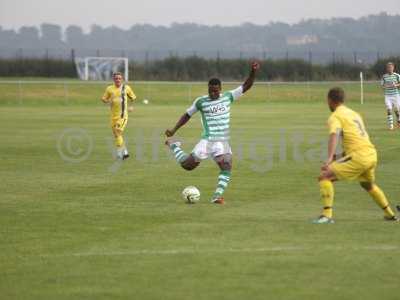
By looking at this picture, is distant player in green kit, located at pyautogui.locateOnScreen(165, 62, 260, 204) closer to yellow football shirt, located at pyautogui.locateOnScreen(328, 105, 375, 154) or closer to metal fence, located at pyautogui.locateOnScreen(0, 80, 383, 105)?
yellow football shirt, located at pyautogui.locateOnScreen(328, 105, 375, 154)

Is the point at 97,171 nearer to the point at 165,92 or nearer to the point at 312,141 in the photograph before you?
the point at 312,141

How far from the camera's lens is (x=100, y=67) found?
3346 inches

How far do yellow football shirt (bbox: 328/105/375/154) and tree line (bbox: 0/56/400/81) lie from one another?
63.5 meters

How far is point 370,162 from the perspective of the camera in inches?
494

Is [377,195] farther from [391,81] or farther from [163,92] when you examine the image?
[163,92]

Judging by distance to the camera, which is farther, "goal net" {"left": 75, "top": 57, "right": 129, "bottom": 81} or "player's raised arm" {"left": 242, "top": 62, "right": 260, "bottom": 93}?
"goal net" {"left": 75, "top": 57, "right": 129, "bottom": 81}

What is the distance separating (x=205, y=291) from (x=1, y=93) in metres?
53.0

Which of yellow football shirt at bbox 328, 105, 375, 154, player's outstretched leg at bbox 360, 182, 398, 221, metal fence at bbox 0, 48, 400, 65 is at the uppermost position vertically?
metal fence at bbox 0, 48, 400, 65

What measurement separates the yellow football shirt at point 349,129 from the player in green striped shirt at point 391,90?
66.4 feet

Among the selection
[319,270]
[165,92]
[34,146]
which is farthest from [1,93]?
[319,270]

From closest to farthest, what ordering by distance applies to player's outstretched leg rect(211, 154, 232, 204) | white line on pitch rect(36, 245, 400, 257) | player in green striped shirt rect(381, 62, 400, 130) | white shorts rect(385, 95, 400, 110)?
1. white line on pitch rect(36, 245, 400, 257)
2. player's outstretched leg rect(211, 154, 232, 204)
3. player in green striped shirt rect(381, 62, 400, 130)
4. white shorts rect(385, 95, 400, 110)

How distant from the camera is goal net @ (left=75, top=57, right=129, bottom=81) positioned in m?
83.9

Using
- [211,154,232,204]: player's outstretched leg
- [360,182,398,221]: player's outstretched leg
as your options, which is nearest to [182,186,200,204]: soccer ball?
[211,154,232,204]: player's outstretched leg

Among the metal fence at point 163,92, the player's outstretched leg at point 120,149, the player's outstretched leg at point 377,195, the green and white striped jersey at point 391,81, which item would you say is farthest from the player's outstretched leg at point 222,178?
the metal fence at point 163,92
